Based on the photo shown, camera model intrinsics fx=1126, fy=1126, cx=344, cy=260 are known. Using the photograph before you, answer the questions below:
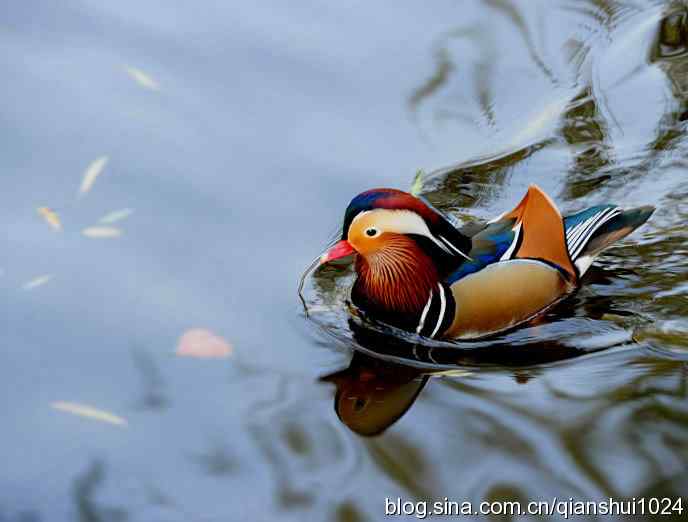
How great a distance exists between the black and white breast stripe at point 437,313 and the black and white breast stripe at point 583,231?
25.5 inches

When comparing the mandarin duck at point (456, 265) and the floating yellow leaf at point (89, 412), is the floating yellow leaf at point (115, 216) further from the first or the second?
the floating yellow leaf at point (89, 412)

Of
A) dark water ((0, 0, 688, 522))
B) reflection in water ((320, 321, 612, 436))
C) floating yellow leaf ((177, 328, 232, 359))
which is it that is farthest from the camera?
floating yellow leaf ((177, 328, 232, 359))

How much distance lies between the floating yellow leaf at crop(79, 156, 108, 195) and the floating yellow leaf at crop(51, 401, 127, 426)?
1.37 m

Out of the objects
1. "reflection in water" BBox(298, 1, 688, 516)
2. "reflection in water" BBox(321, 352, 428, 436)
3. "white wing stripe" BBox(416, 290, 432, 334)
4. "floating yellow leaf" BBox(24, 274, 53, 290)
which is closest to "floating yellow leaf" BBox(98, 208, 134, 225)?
"floating yellow leaf" BBox(24, 274, 53, 290)

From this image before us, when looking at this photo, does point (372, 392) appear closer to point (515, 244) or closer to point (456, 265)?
point (456, 265)

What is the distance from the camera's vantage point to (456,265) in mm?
4844

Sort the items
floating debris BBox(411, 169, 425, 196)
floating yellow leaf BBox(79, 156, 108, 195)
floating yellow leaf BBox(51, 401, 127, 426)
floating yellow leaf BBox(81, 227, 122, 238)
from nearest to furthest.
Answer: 1. floating yellow leaf BBox(51, 401, 127, 426)
2. floating yellow leaf BBox(81, 227, 122, 238)
3. floating yellow leaf BBox(79, 156, 108, 195)
4. floating debris BBox(411, 169, 425, 196)

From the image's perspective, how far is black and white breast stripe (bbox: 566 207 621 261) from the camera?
199 inches

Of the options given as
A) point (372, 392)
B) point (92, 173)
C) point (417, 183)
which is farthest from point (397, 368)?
point (92, 173)

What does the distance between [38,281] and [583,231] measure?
7.86ft

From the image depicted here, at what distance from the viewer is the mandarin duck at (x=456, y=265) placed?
4.74 m

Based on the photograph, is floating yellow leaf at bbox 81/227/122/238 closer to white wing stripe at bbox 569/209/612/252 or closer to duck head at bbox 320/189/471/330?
duck head at bbox 320/189/471/330

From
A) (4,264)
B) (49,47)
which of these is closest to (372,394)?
(4,264)

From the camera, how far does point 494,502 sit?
379 cm
